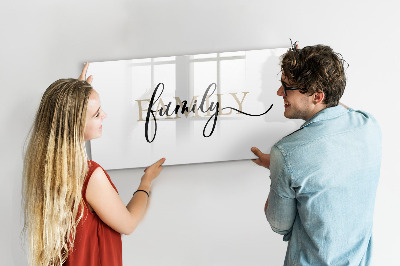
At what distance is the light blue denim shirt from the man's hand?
0.36 meters

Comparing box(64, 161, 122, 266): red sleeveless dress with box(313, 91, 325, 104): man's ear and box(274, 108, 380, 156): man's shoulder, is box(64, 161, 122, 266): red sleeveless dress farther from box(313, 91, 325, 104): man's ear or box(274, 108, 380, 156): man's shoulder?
box(313, 91, 325, 104): man's ear

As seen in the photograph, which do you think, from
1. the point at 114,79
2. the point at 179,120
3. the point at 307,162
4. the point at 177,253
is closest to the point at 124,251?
the point at 177,253

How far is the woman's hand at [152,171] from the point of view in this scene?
153 cm

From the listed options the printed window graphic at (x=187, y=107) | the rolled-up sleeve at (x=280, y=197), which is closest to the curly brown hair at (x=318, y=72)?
the rolled-up sleeve at (x=280, y=197)

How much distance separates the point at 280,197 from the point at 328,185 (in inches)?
5.4

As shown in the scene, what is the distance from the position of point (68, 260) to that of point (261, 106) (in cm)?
88

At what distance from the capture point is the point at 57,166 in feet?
3.79

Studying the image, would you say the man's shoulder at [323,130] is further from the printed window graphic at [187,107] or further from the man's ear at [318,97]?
the printed window graphic at [187,107]

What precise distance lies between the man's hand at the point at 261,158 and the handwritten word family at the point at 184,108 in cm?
15

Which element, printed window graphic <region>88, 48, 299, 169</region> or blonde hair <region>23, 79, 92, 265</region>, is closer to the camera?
blonde hair <region>23, 79, 92, 265</region>

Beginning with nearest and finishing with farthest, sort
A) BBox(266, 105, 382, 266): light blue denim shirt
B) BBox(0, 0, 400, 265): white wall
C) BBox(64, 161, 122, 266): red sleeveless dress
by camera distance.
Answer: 1. BBox(266, 105, 382, 266): light blue denim shirt
2. BBox(64, 161, 122, 266): red sleeveless dress
3. BBox(0, 0, 400, 265): white wall

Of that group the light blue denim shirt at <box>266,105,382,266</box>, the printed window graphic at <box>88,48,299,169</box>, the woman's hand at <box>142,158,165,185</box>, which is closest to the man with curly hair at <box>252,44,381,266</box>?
the light blue denim shirt at <box>266,105,382,266</box>

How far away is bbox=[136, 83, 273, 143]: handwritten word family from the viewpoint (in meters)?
1.57

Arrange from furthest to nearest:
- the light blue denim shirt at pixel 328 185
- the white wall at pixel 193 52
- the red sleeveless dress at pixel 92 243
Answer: the white wall at pixel 193 52 → the red sleeveless dress at pixel 92 243 → the light blue denim shirt at pixel 328 185
